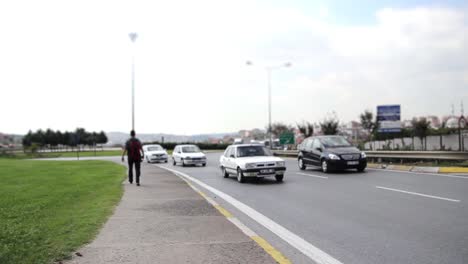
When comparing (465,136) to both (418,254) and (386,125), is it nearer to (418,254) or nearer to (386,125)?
(386,125)

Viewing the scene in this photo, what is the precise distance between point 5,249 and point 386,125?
3409cm

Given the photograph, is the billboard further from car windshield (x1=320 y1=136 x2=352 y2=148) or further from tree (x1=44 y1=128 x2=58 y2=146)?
tree (x1=44 y1=128 x2=58 y2=146)

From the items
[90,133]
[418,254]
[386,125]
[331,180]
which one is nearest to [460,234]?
[418,254]

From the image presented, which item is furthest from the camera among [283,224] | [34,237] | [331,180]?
[331,180]

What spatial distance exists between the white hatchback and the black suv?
8990mm

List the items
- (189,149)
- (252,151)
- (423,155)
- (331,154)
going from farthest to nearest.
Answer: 1. (189,149)
2. (423,155)
3. (331,154)
4. (252,151)

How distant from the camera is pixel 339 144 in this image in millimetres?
20562

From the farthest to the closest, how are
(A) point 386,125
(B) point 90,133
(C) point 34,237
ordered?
(B) point 90,133 → (A) point 386,125 → (C) point 34,237

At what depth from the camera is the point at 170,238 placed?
662cm

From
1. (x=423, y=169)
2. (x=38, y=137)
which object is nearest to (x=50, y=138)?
(x=38, y=137)

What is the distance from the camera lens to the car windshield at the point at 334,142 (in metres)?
20.4

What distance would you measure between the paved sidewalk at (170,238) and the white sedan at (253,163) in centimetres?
618

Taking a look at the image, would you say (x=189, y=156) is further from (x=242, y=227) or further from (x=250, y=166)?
(x=242, y=227)

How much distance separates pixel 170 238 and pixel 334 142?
15192mm
